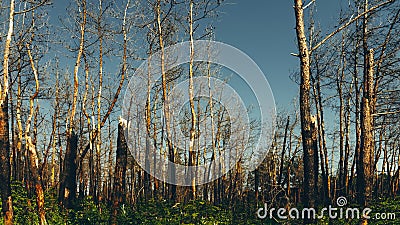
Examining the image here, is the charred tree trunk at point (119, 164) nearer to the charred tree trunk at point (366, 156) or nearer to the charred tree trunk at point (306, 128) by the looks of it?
the charred tree trunk at point (306, 128)

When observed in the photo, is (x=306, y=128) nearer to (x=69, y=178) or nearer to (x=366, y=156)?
(x=366, y=156)

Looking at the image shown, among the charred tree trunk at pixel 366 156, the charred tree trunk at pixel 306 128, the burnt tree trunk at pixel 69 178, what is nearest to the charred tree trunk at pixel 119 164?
the burnt tree trunk at pixel 69 178

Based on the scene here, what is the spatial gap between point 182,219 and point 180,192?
7.43 m

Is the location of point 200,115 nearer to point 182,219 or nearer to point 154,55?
point 154,55

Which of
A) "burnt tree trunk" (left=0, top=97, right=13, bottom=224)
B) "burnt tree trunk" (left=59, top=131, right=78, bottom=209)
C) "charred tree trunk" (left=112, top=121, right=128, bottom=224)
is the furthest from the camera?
"burnt tree trunk" (left=59, top=131, right=78, bottom=209)

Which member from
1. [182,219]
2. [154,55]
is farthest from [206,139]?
[182,219]

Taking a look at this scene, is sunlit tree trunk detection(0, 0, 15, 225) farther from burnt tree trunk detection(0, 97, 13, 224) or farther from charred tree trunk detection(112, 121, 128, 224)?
charred tree trunk detection(112, 121, 128, 224)

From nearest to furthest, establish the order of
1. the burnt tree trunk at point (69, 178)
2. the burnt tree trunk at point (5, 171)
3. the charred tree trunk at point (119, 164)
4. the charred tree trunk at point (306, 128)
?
the charred tree trunk at point (306, 128) < the burnt tree trunk at point (5, 171) < the charred tree trunk at point (119, 164) < the burnt tree trunk at point (69, 178)

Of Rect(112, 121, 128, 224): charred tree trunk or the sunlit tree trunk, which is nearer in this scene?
the sunlit tree trunk

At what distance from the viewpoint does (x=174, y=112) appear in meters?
22.0

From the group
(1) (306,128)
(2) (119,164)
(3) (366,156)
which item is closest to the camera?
(1) (306,128)

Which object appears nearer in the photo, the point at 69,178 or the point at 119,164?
the point at 119,164

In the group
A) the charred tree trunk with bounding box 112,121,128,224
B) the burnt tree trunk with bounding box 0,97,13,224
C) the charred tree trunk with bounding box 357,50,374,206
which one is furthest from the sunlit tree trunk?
the charred tree trunk with bounding box 357,50,374,206

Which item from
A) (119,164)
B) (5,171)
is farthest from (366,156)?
(5,171)
